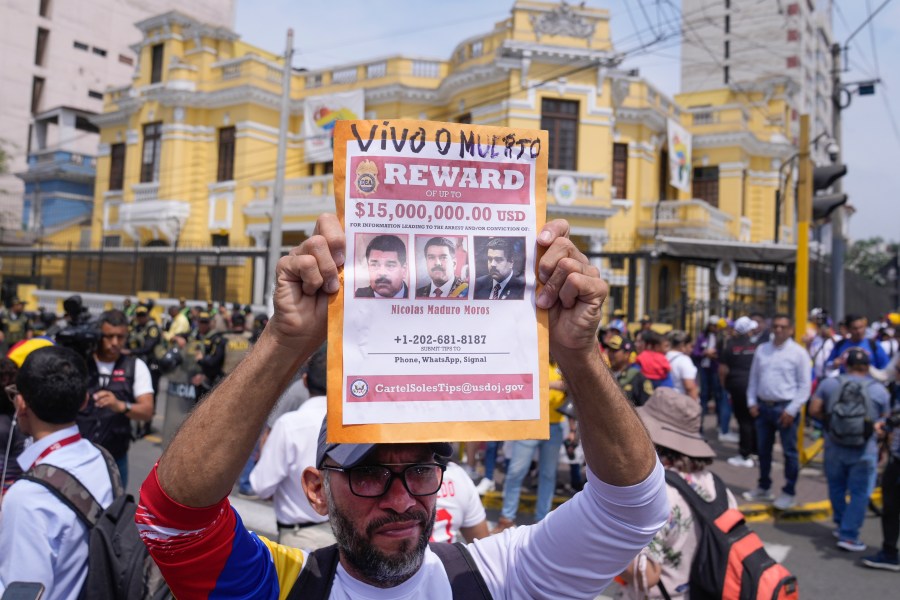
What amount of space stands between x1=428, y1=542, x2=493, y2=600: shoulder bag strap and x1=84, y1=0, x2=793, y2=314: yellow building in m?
18.4

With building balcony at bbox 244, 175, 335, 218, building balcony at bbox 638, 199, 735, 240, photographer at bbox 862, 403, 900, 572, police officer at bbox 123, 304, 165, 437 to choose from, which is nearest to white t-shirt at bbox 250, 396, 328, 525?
photographer at bbox 862, 403, 900, 572

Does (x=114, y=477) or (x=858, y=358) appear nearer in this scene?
(x=114, y=477)

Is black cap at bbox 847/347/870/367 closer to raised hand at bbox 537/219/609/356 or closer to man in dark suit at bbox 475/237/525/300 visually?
raised hand at bbox 537/219/609/356

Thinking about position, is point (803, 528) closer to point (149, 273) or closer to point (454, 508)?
point (454, 508)

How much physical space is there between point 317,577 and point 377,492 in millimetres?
285

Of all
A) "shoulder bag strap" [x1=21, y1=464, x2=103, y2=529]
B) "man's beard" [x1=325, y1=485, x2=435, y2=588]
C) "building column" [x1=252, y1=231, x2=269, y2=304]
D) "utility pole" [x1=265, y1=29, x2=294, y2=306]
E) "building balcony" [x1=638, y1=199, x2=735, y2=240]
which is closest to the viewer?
"man's beard" [x1=325, y1=485, x2=435, y2=588]

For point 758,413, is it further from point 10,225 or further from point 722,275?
point 10,225

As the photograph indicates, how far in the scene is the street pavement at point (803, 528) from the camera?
17.6 ft

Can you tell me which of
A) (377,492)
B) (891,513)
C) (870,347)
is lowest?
(891,513)

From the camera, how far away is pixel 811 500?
757 centimetres

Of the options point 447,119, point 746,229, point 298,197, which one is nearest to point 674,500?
point 447,119

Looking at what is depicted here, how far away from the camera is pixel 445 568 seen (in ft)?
5.98

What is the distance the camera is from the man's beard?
163 cm

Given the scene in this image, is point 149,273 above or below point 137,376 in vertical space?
above
